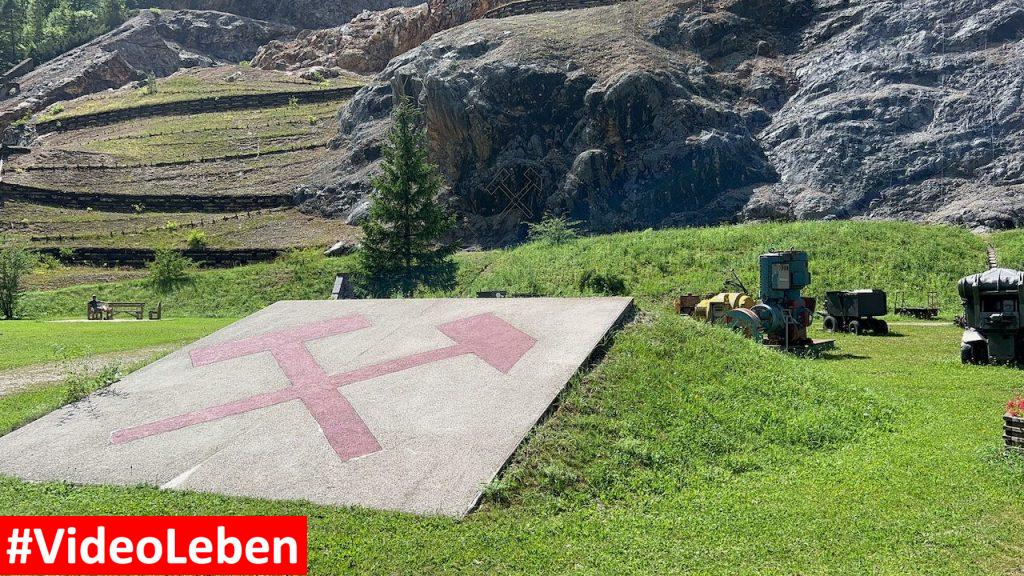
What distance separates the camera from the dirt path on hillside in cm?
1225

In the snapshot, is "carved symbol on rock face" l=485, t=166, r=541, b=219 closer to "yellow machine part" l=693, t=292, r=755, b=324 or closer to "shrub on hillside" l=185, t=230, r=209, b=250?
"shrub on hillside" l=185, t=230, r=209, b=250

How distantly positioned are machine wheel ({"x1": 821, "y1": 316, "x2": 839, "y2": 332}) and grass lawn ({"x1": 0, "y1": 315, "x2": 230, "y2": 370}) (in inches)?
790

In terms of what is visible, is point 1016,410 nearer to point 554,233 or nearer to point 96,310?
point 96,310

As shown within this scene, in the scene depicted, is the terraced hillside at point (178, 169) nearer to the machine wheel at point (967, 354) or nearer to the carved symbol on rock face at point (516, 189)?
the carved symbol on rock face at point (516, 189)

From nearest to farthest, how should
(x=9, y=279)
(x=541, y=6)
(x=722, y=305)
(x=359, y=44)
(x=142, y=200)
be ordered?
(x=722, y=305) → (x=9, y=279) → (x=142, y=200) → (x=541, y=6) → (x=359, y=44)

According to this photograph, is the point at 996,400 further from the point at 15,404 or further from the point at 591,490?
the point at 15,404

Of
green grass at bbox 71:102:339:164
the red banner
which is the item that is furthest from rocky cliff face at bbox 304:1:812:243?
the red banner

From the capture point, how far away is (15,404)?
1034 centimetres

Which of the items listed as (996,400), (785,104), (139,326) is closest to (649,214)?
(785,104)

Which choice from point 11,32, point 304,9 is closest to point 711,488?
point 11,32

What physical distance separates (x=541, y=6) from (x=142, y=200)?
44.4 meters

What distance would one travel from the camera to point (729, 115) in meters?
50.2

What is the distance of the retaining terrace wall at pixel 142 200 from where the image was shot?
205ft

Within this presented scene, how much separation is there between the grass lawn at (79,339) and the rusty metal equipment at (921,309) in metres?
24.2
